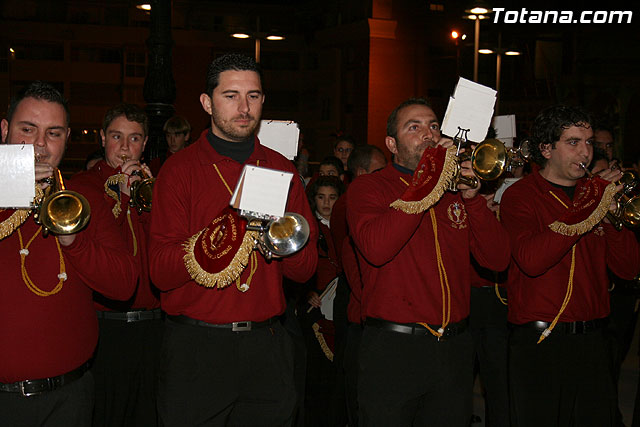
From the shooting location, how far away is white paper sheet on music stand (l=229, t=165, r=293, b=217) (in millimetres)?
2869

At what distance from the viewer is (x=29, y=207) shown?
296 centimetres

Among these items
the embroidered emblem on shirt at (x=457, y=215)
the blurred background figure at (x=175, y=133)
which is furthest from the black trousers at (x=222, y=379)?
the blurred background figure at (x=175, y=133)

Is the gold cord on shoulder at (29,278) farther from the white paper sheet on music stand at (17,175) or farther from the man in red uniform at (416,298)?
the man in red uniform at (416,298)

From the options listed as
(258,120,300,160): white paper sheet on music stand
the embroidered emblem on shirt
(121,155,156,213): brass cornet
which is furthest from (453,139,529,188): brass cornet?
(121,155,156,213): brass cornet

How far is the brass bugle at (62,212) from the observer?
118 inches

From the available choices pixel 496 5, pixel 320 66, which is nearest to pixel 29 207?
pixel 496 5

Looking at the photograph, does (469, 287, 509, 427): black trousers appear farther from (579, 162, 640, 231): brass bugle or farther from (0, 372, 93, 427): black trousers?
(0, 372, 93, 427): black trousers

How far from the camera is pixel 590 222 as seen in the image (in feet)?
13.7

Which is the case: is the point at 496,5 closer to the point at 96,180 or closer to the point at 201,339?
the point at 96,180

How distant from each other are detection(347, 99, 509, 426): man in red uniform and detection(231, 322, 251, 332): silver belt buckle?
72cm

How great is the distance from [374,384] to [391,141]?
1327 mm

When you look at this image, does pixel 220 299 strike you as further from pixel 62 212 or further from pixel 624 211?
pixel 624 211

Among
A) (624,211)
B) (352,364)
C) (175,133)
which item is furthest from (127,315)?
(175,133)

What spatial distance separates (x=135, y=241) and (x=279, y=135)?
1159mm
